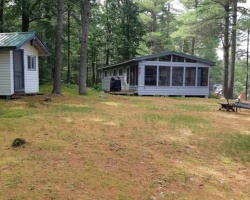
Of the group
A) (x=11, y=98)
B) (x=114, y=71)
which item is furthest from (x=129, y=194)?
(x=114, y=71)

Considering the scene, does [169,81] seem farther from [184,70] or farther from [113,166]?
[113,166]

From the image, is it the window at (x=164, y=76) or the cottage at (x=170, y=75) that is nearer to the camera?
the cottage at (x=170, y=75)

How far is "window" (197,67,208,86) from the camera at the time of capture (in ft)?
70.0

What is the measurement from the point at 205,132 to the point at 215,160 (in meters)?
1.89

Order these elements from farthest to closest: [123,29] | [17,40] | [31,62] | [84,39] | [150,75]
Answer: [123,29] → [150,75] → [84,39] → [31,62] → [17,40]

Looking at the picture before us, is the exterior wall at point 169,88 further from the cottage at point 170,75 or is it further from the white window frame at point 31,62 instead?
the white window frame at point 31,62

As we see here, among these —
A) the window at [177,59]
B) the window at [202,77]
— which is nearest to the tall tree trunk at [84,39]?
the window at [177,59]

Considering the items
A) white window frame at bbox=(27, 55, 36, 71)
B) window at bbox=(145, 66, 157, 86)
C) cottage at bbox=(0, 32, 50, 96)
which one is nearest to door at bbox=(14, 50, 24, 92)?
cottage at bbox=(0, 32, 50, 96)

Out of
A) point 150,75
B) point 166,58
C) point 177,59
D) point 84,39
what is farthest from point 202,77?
point 84,39

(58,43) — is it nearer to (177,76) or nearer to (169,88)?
(169,88)

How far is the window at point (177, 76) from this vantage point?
68.4 feet

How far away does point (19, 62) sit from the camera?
13719 mm

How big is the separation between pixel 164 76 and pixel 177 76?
42.3 inches

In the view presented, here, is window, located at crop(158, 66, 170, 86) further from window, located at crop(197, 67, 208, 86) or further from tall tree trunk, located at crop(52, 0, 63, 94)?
tall tree trunk, located at crop(52, 0, 63, 94)
